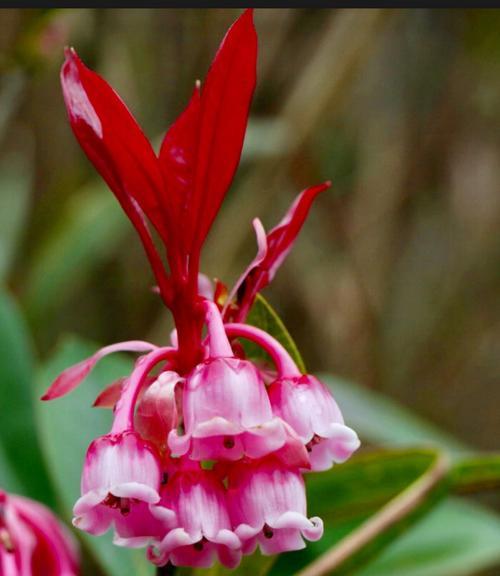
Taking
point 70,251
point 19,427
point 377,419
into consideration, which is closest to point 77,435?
point 19,427

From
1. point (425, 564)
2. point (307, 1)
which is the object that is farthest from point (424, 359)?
point (307, 1)

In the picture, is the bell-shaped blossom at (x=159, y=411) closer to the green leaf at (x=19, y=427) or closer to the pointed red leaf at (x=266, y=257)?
the pointed red leaf at (x=266, y=257)

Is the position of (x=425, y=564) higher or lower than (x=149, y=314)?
lower

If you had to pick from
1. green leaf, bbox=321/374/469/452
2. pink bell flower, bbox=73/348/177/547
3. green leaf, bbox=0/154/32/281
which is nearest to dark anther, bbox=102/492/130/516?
pink bell flower, bbox=73/348/177/547

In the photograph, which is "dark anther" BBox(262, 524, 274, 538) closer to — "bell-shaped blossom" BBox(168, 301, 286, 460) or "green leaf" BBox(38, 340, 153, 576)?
"bell-shaped blossom" BBox(168, 301, 286, 460)

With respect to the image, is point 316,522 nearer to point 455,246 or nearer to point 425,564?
point 425,564

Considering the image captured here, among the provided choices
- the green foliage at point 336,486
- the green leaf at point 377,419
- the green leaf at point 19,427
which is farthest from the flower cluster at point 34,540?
the green leaf at point 377,419

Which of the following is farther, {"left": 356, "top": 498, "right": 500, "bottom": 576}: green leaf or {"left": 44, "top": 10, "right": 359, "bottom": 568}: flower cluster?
{"left": 356, "top": 498, "right": 500, "bottom": 576}: green leaf
